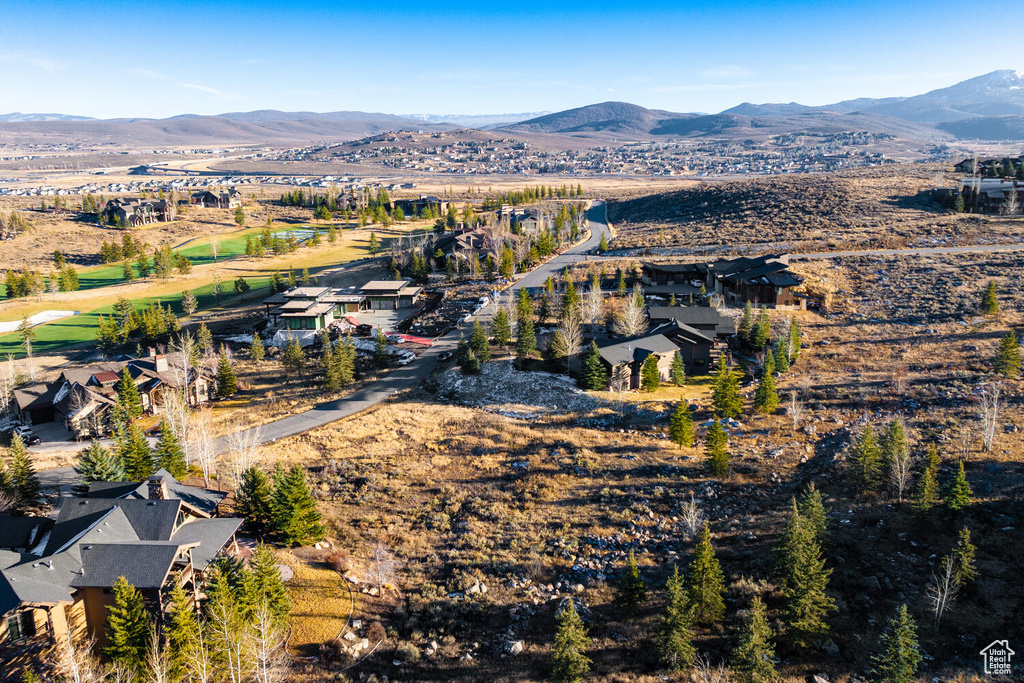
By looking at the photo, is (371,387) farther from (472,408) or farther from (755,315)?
(755,315)

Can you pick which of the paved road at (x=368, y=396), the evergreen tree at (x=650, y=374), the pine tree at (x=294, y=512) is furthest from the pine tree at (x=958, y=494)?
the paved road at (x=368, y=396)

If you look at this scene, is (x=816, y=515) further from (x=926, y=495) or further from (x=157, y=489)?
(x=157, y=489)

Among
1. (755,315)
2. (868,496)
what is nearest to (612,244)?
(755,315)

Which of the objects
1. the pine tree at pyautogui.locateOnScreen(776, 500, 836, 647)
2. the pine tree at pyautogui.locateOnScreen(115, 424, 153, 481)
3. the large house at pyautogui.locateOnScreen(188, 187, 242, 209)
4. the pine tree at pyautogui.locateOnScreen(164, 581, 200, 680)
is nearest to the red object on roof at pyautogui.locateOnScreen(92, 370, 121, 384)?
the pine tree at pyautogui.locateOnScreen(115, 424, 153, 481)

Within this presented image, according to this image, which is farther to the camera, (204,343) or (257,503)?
(204,343)

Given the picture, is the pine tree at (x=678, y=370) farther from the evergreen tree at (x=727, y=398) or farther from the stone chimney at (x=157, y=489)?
the stone chimney at (x=157, y=489)

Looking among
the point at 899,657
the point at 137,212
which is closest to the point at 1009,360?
the point at 899,657

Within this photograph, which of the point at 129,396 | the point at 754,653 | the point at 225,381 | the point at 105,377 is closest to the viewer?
the point at 754,653
